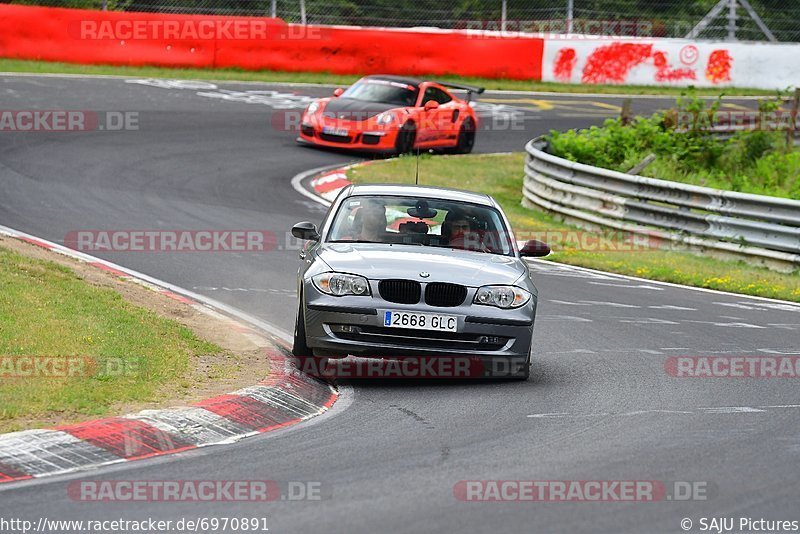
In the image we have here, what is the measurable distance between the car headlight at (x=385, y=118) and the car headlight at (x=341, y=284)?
15257 millimetres

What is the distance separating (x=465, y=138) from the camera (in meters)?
26.4

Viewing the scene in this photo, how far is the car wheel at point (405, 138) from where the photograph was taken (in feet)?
79.9

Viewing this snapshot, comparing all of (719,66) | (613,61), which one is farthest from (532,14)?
(719,66)

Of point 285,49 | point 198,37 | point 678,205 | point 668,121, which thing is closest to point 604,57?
point 285,49

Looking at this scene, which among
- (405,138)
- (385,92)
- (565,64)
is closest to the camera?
(405,138)

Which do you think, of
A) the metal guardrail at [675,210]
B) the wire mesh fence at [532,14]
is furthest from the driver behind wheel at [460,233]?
the wire mesh fence at [532,14]

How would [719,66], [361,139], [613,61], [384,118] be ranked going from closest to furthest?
[361,139] → [384,118] → [613,61] → [719,66]

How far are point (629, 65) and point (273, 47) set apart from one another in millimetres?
10507

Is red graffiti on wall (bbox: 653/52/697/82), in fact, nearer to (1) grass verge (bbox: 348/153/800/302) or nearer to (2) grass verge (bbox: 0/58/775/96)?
(2) grass verge (bbox: 0/58/775/96)

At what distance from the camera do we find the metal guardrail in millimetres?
16625

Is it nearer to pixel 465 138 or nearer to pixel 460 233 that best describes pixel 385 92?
pixel 465 138

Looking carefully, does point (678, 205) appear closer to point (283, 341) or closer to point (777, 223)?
point (777, 223)

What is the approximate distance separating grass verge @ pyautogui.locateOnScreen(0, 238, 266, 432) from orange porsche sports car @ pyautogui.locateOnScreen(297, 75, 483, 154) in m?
12.5

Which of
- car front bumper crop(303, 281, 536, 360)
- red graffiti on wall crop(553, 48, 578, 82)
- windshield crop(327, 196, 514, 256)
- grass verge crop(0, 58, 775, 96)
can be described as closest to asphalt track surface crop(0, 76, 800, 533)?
car front bumper crop(303, 281, 536, 360)
